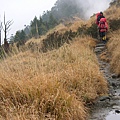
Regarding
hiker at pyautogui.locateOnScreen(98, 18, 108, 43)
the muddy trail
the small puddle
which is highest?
hiker at pyautogui.locateOnScreen(98, 18, 108, 43)

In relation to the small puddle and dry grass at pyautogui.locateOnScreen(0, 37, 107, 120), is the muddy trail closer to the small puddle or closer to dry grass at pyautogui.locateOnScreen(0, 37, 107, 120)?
the small puddle

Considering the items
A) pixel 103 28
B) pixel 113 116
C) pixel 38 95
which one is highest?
pixel 103 28

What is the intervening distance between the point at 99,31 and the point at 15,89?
32.9 feet

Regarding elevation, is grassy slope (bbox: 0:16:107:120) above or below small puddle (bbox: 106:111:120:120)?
above

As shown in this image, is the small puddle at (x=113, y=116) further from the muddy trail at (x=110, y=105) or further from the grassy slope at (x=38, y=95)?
the grassy slope at (x=38, y=95)

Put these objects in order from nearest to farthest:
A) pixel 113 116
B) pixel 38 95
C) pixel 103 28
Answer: pixel 38 95 < pixel 113 116 < pixel 103 28

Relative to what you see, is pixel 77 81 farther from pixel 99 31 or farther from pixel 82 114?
pixel 99 31

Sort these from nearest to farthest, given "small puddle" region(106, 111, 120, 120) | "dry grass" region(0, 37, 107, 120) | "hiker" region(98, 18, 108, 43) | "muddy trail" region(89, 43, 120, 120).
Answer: "dry grass" region(0, 37, 107, 120) → "small puddle" region(106, 111, 120, 120) → "muddy trail" region(89, 43, 120, 120) → "hiker" region(98, 18, 108, 43)

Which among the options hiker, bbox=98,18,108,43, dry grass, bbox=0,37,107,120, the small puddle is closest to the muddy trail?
the small puddle

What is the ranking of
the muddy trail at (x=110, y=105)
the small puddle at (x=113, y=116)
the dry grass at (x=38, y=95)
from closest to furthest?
the dry grass at (x=38, y=95) → the small puddle at (x=113, y=116) → the muddy trail at (x=110, y=105)

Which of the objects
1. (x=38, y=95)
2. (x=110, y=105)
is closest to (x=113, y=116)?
(x=110, y=105)

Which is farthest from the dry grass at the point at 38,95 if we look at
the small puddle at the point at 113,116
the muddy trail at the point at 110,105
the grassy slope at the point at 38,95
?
the small puddle at the point at 113,116

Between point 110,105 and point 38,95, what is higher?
point 38,95

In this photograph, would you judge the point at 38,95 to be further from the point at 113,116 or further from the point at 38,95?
the point at 113,116
